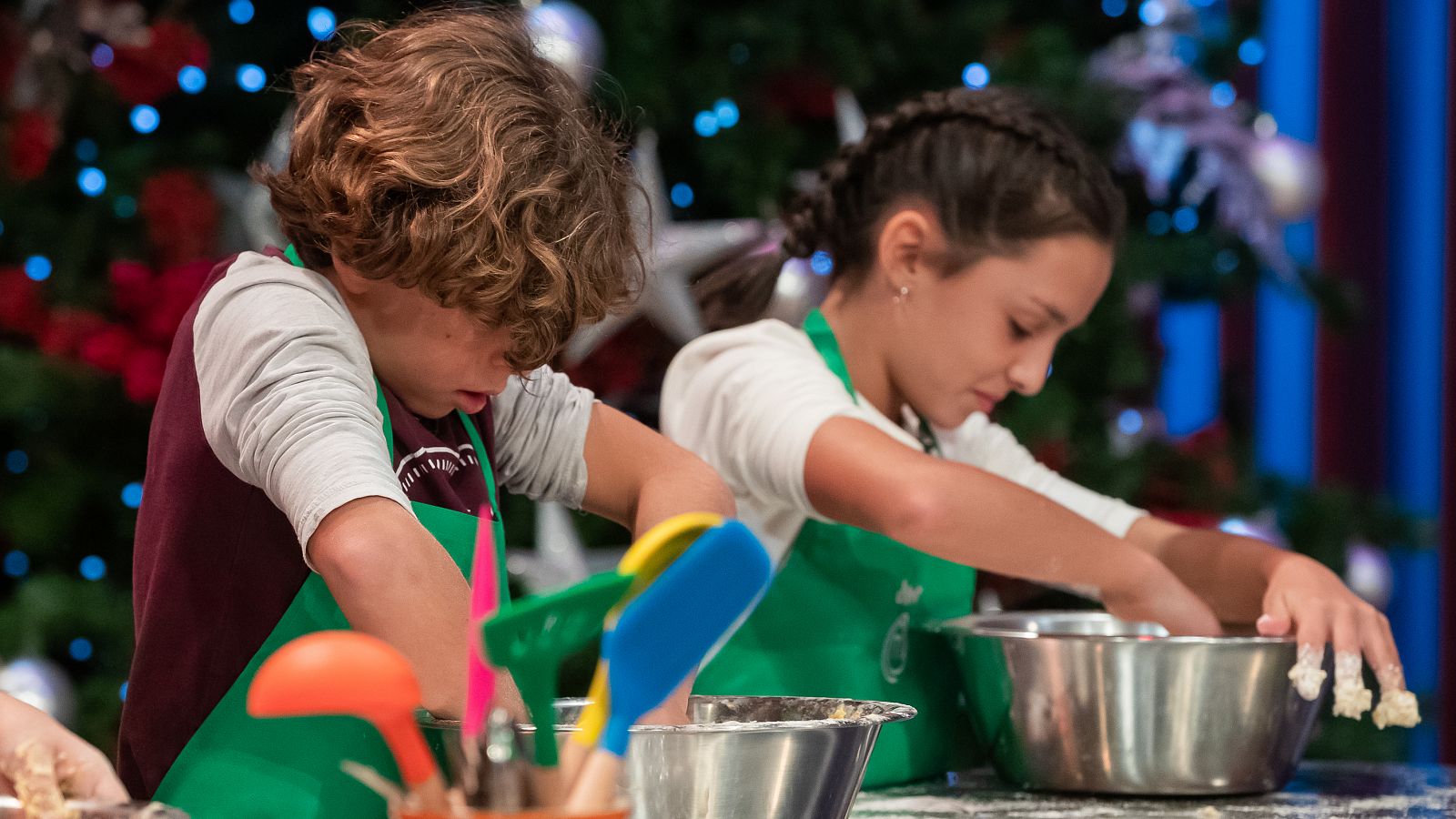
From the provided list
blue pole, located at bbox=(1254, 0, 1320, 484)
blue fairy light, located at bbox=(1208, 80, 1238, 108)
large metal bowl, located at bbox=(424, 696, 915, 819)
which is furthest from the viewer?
blue pole, located at bbox=(1254, 0, 1320, 484)

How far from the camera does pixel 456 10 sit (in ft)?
3.08

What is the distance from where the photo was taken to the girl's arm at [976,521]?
107 centimetres

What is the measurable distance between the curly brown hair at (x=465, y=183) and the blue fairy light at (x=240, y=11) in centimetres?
118

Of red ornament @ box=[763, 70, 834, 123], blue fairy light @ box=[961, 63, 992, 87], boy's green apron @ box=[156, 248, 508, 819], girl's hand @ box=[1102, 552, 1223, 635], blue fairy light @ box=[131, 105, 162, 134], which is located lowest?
boy's green apron @ box=[156, 248, 508, 819]

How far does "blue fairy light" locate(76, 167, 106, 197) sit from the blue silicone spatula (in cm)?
152

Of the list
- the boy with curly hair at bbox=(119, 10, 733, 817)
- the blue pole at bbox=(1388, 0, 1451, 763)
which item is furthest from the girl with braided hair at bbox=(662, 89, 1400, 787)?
the blue pole at bbox=(1388, 0, 1451, 763)

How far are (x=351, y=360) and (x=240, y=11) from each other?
1318 millimetres

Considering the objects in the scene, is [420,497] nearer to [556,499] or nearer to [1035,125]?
[556,499]

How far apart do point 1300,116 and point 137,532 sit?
2.64 m

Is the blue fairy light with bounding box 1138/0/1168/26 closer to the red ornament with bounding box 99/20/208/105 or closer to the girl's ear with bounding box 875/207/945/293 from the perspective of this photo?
the girl's ear with bounding box 875/207/945/293

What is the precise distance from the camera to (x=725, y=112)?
1.97m

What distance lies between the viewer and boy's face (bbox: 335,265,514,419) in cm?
85

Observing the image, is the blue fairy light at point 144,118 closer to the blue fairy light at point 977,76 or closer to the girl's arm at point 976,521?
the blue fairy light at point 977,76

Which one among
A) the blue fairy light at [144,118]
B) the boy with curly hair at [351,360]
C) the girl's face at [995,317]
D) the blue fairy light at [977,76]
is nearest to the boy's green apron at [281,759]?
the boy with curly hair at [351,360]
